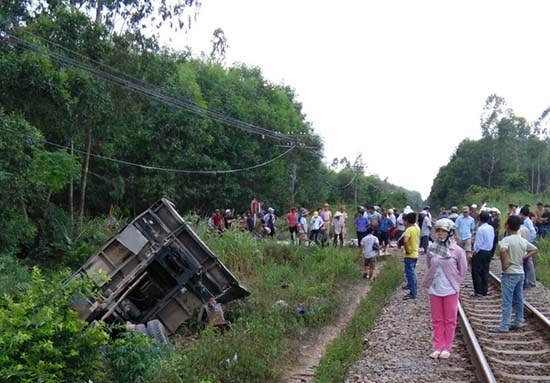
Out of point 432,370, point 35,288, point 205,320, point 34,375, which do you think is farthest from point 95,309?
point 432,370

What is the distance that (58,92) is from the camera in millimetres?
13477

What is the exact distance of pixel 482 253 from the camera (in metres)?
10.4

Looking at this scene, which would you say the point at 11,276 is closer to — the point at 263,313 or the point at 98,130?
the point at 263,313

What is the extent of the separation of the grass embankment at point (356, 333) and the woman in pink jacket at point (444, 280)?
1.24 m

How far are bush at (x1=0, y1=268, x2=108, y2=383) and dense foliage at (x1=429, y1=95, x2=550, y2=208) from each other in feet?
163

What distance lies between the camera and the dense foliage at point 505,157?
5594cm

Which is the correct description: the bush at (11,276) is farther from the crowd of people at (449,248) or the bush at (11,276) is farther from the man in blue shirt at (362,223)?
the man in blue shirt at (362,223)

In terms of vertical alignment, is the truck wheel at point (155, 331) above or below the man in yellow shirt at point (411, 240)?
below

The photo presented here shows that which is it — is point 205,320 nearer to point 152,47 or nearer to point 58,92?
point 58,92

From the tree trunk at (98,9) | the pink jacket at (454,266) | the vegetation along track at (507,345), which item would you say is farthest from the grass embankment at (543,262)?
the tree trunk at (98,9)

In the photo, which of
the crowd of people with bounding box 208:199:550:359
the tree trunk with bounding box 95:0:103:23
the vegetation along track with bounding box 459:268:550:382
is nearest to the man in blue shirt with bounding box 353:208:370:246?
→ the crowd of people with bounding box 208:199:550:359

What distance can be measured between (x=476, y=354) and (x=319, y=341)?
11.7 ft

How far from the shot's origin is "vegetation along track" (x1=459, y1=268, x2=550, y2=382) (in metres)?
6.13

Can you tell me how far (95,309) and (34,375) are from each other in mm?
4365
